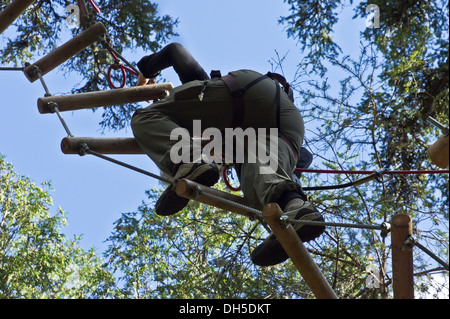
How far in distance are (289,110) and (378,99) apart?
3.05 metres

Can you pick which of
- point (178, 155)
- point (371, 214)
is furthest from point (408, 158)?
point (178, 155)

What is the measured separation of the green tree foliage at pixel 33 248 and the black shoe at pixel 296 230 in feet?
27.6

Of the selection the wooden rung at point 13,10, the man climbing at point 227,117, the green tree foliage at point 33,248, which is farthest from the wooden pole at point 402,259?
the green tree foliage at point 33,248

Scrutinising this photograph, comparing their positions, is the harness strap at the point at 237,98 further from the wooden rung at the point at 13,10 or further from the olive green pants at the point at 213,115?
the wooden rung at the point at 13,10

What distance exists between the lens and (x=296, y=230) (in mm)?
2773

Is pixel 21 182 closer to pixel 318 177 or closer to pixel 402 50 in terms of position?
pixel 318 177

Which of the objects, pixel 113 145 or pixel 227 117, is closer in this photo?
pixel 227 117

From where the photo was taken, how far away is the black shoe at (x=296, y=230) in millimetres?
2740

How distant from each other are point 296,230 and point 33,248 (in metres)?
9.72

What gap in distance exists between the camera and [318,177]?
642 centimetres

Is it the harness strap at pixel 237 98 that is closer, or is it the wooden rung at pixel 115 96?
the harness strap at pixel 237 98

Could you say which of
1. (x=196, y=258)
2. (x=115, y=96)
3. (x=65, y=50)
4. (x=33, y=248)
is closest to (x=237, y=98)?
(x=115, y=96)

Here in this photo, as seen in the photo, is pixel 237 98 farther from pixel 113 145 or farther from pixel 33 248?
pixel 33 248

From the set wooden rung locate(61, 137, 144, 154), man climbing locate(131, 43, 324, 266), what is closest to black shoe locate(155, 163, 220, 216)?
man climbing locate(131, 43, 324, 266)
